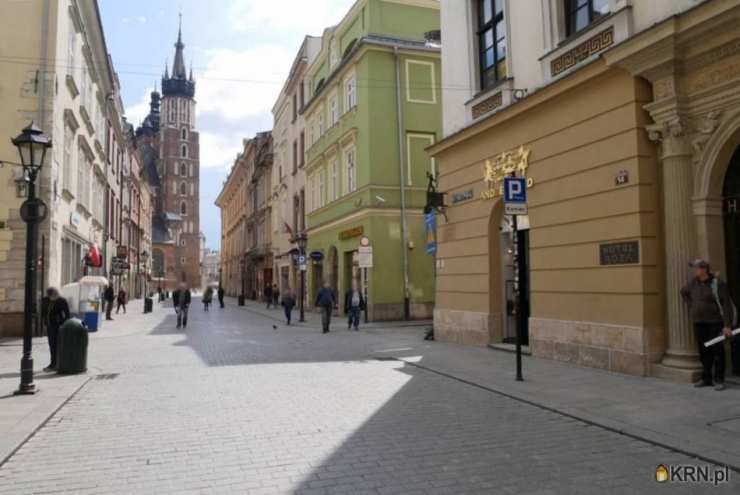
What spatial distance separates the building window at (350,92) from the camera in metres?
26.1

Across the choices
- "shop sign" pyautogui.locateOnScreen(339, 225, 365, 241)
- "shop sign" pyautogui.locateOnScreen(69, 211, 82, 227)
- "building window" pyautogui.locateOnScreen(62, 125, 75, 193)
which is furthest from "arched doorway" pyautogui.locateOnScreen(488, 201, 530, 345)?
"shop sign" pyautogui.locateOnScreen(69, 211, 82, 227)

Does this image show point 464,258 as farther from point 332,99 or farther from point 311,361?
point 332,99

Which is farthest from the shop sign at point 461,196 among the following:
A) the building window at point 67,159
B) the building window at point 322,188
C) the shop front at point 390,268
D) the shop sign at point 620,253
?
the building window at point 322,188

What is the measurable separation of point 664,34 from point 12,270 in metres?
18.6

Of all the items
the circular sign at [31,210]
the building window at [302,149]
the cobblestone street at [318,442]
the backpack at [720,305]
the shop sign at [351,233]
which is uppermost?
the building window at [302,149]

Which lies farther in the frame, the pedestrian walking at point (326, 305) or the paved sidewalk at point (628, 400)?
the pedestrian walking at point (326, 305)

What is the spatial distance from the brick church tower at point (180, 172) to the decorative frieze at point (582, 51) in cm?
9959

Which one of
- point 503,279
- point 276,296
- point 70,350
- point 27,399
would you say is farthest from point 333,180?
point 27,399

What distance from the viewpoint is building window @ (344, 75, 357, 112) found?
26.1 m

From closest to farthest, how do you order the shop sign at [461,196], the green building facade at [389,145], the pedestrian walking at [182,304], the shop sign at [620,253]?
the shop sign at [620,253]
the shop sign at [461,196]
the pedestrian walking at [182,304]
the green building facade at [389,145]

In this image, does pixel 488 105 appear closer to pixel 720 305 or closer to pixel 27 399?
pixel 720 305

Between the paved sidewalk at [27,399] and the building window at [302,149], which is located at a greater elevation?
the building window at [302,149]

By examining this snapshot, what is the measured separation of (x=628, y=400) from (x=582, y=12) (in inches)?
288

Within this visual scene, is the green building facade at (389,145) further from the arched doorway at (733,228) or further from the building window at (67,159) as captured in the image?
the arched doorway at (733,228)
